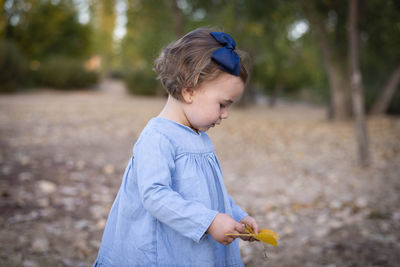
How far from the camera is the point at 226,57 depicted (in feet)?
4.37

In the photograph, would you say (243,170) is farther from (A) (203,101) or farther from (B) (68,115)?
(B) (68,115)

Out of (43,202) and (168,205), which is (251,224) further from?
(43,202)

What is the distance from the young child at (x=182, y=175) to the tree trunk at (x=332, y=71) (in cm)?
783

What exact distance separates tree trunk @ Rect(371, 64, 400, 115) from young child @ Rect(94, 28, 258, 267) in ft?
32.5

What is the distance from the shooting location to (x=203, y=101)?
139cm

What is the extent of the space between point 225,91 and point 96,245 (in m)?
1.93

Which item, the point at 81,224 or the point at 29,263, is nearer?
the point at 29,263

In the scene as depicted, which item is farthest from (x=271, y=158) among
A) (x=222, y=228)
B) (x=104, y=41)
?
(x=104, y=41)

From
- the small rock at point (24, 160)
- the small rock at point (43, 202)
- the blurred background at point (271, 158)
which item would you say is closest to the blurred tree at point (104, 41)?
the blurred background at point (271, 158)

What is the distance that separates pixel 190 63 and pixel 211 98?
0.16 meters

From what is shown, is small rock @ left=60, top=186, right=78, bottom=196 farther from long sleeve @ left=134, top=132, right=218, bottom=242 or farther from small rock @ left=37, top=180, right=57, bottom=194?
long sleeve @ left=134, top=132, right=218, bottom=242

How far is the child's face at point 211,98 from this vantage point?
4.52 feet

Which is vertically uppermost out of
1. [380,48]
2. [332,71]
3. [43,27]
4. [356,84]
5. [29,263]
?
[43,27]

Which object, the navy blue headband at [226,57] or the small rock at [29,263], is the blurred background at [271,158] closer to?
the small rock at [29,263]
